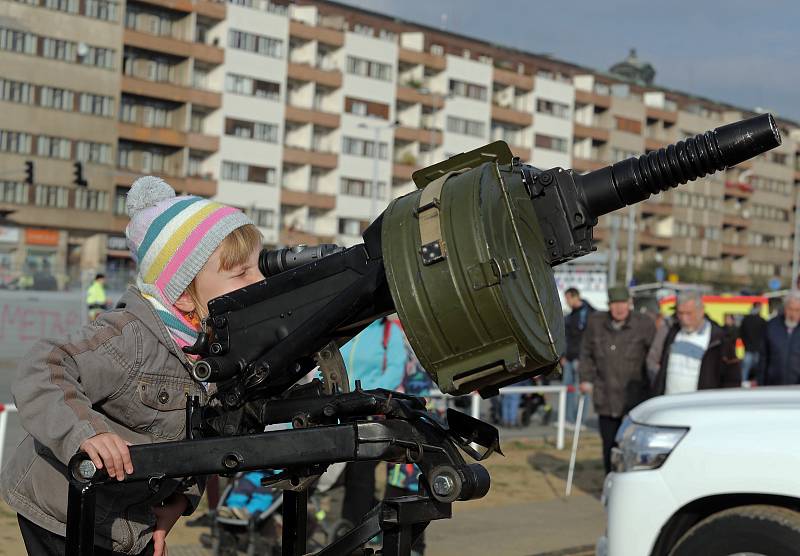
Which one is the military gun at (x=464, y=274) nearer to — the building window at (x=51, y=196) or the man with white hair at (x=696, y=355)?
the man with white hair at (x=696, y=355)

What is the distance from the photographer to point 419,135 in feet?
318

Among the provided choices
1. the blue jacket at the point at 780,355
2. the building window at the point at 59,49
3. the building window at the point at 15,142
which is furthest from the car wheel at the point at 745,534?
the building window at the point at 59,49

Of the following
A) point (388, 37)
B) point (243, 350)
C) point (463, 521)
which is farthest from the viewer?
point (388, 37)

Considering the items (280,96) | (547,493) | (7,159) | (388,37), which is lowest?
(547,493)

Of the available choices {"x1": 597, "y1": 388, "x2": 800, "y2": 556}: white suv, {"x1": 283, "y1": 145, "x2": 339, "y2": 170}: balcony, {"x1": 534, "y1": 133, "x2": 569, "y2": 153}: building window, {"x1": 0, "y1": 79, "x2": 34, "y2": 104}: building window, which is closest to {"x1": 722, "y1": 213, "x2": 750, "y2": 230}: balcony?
{"x1": 534, "y1": 133, "x2": 569, "y2": 153}: building window

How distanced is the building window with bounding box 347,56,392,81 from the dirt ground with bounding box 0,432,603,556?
77.6m

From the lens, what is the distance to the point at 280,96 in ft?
291

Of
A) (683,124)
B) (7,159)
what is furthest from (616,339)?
(683,124)

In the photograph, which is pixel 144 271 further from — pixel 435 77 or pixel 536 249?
pixel 435 77

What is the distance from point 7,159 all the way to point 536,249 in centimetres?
7522

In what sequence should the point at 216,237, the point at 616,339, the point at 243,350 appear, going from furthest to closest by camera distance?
the point at 616,339 < the point at 216,237 < the point at 243,350

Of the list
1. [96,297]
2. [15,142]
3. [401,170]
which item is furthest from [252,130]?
[96,297]

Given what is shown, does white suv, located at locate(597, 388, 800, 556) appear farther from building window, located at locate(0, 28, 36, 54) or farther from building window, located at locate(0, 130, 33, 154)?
building window, located at locate(0, 28, 36, 54)

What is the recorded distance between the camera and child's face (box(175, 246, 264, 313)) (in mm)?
3670
